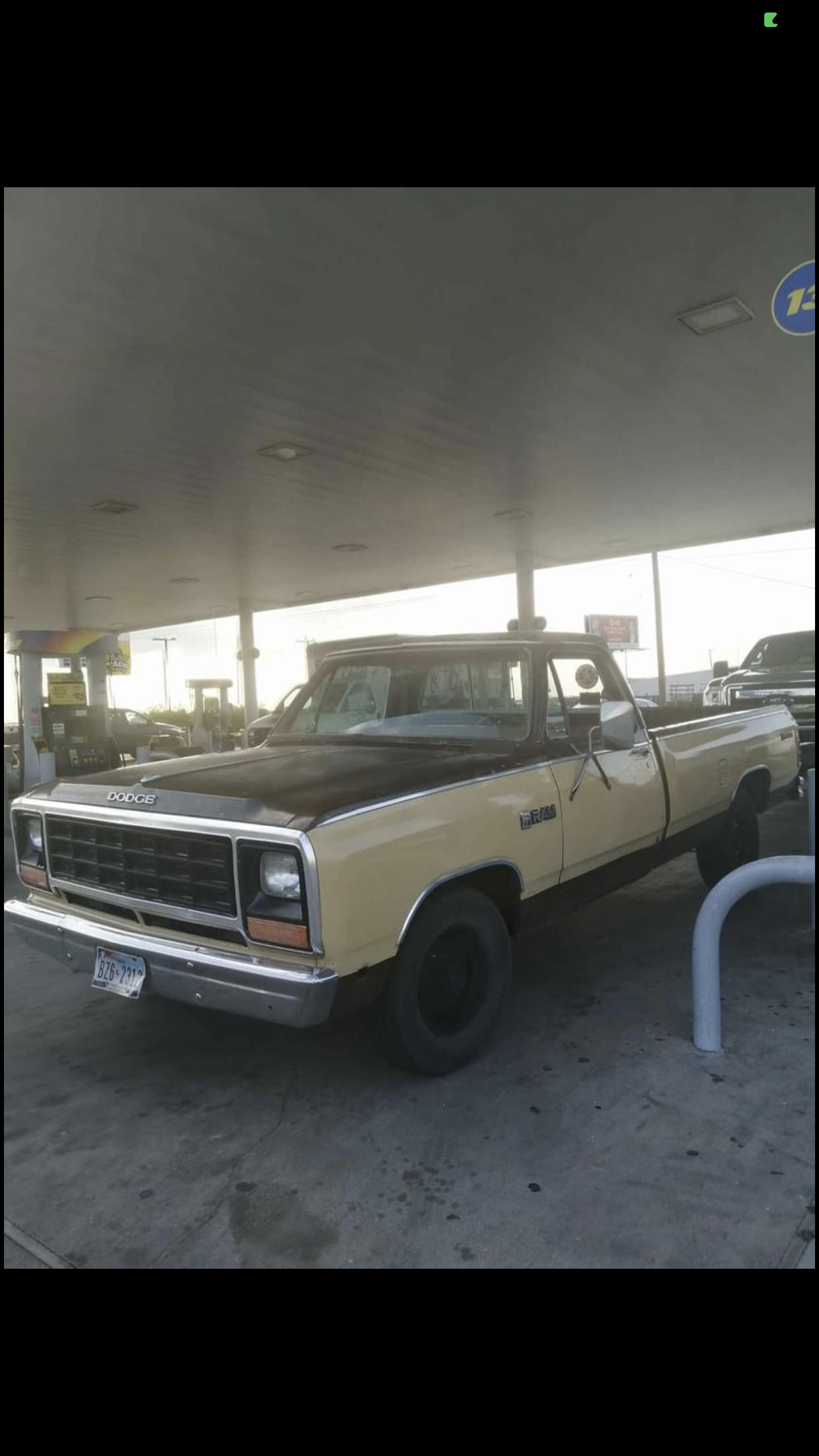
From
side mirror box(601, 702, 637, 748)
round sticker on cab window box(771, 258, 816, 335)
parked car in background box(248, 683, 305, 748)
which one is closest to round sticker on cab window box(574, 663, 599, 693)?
side mirror box(601, 702, 637, 748)

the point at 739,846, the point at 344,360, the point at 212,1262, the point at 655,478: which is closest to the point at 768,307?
the point at 344,360

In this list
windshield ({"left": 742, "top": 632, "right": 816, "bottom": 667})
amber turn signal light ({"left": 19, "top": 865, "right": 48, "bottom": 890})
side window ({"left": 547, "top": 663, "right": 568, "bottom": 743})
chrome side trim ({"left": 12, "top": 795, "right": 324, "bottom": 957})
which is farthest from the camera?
windshield ({"left": 742, "top": 632, "right": 816, "bottom": 667})

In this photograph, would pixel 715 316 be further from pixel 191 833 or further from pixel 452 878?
pixel 191 833

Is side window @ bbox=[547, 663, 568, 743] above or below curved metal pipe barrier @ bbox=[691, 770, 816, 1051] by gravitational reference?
above

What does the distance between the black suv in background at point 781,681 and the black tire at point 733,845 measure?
3.10 m

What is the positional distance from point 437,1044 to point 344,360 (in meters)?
5.21

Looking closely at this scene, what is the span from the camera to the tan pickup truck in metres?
2.93

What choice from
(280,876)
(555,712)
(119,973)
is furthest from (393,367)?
(119,973)

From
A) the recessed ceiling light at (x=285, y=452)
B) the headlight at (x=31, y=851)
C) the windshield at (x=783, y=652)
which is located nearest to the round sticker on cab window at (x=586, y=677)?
the headlight at (x=31, y=851)

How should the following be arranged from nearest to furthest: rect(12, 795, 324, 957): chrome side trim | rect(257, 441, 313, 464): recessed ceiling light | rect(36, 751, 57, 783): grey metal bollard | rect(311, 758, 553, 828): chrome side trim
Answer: rect(12, 795, 324, 957): chrome side trim, rect(311, 758, 553, 828): chrome side trim, rect(257, 441, 313, 464): recessed ceiling light, rect(36, 751, 57, 783): grey metal bollard

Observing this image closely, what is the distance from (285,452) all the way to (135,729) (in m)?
17.4

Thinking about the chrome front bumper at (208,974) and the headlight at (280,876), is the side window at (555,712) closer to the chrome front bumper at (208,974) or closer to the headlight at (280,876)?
the headlight at (280,876)

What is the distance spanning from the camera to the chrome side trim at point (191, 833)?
2803 mm

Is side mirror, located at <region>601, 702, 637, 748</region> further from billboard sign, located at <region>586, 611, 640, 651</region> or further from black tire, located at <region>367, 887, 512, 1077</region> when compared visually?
billboard sign, located at <region>586, 611, 640, 651</region>
